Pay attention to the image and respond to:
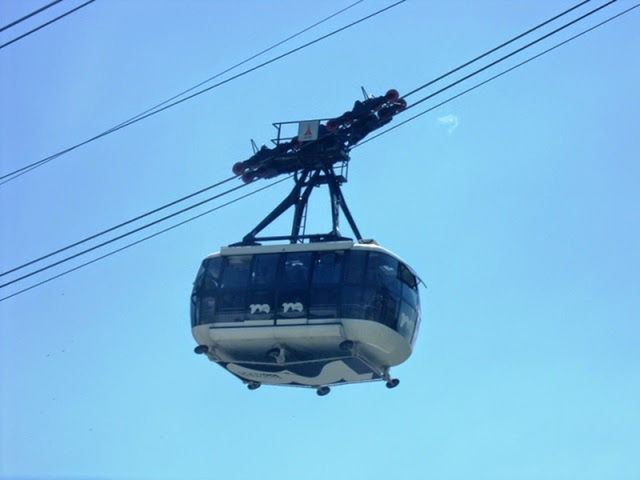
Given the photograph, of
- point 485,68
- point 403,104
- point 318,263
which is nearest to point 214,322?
point 318,263

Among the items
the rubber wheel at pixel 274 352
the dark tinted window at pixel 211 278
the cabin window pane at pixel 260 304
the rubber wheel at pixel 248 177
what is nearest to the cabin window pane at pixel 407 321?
the rubber wheel at pixel 274 352

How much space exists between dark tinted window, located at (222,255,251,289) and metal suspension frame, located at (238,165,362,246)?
51.7 inches

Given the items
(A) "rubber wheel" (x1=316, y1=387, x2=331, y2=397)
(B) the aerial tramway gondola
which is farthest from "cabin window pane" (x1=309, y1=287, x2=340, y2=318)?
(A) "rubber wheel" (x1=316, y1=387, x2=331, y2=397)

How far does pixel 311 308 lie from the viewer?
29703 millimetres

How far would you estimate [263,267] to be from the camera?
101 feet

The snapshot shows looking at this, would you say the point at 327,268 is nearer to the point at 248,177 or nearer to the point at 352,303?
the point at 352,303

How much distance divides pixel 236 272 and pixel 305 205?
407 centimetres

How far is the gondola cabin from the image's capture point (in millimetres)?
29641

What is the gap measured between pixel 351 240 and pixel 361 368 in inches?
133

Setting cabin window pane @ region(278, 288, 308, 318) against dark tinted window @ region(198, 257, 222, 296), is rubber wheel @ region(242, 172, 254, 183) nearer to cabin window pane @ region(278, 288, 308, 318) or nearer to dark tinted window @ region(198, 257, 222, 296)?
dark tinted window @ region(198, 257, 222, 296)

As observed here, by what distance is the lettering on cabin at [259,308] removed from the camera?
30047 millimetres

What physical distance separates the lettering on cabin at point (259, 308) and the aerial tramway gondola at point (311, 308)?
0.03 meters

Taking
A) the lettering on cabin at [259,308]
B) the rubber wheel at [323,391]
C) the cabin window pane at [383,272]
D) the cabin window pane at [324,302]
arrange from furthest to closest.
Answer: the rubber wheel at [323,391], the lettering on cabin at [259,308], the cabin window pane at [383,272], the cabin window pane at [324,302]

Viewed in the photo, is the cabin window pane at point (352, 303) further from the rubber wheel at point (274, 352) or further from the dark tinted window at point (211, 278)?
the dark tinted window at point (211, 278)
